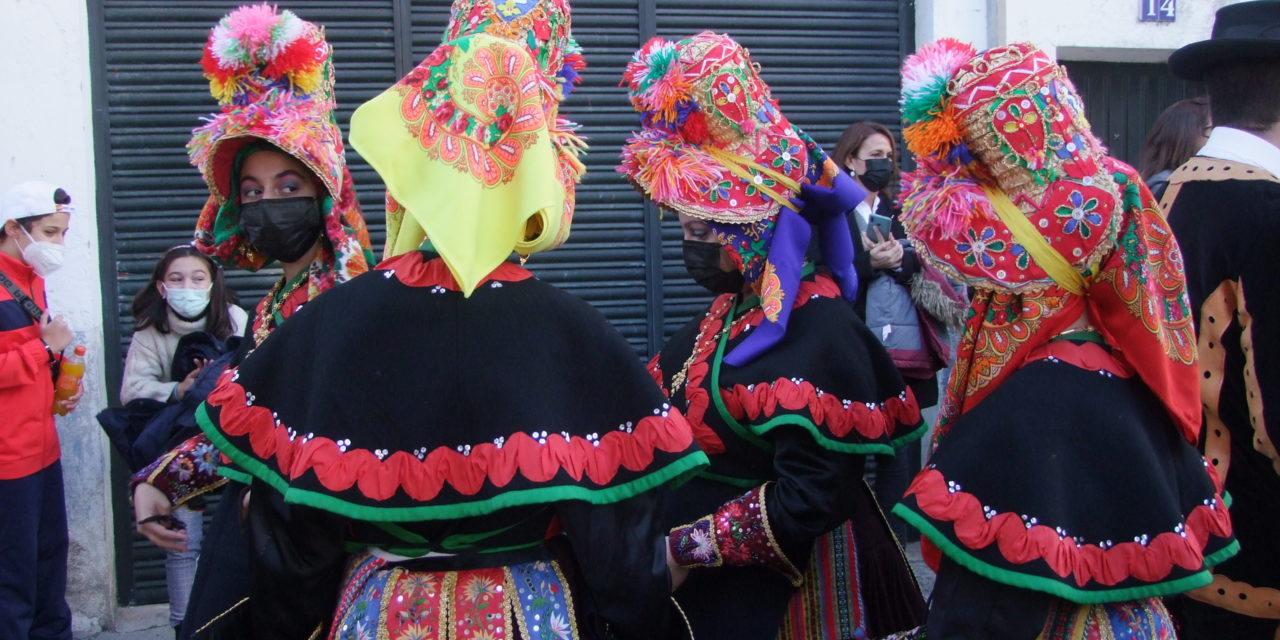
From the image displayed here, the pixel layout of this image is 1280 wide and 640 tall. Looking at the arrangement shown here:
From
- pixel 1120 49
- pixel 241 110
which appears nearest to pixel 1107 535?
pixel 241 110

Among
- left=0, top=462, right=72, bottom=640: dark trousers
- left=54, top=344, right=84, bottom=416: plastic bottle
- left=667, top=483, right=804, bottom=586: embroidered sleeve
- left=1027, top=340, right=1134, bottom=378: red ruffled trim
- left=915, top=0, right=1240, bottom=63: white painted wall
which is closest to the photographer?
left=1027, top=340, right=1134, bottom=378: red ruffled trim

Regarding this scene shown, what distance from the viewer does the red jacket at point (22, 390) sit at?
15.0 feet

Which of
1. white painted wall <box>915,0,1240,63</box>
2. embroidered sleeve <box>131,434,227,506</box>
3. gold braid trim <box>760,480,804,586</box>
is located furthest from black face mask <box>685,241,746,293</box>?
white painted wall <box>915,0,1240,63</box>

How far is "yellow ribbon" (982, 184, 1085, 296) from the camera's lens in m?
2.28

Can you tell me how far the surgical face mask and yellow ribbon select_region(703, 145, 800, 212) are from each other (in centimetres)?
300

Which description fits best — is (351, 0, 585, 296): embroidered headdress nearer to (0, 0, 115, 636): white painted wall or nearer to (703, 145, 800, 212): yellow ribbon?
(703, 145, 800, 212): yellow ribbon

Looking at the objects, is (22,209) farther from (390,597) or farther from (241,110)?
(390,597)

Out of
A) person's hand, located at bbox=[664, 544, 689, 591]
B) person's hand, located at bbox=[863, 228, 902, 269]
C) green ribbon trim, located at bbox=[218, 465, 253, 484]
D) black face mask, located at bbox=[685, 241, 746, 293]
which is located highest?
black face mask, located at bbox=[685, 241, 746, 293]

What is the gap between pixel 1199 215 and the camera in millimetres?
2920

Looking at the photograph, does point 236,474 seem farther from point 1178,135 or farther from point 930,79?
point 1178,135

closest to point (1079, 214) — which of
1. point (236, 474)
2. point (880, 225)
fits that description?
point (236, 474)

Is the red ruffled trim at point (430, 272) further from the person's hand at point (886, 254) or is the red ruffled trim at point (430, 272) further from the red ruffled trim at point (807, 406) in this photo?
the person's hand at point (886, 254)

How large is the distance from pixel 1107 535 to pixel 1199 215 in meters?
1.21

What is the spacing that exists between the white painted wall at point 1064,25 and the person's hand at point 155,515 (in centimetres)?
480
